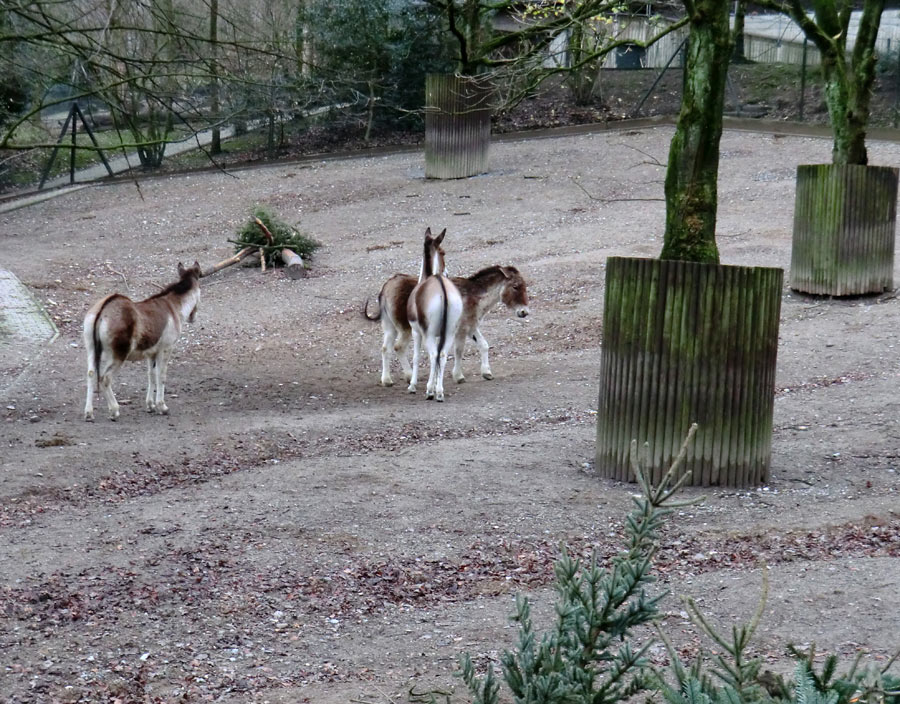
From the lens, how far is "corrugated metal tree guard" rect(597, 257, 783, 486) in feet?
27.3

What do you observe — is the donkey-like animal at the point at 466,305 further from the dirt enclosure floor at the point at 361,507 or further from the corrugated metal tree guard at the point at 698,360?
the corrugated metal tree guard at the point at 698,360

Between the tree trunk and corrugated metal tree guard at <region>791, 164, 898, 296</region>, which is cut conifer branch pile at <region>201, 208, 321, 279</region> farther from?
corrugated metal tree guard at <region>791, 164, 898, 296</region>

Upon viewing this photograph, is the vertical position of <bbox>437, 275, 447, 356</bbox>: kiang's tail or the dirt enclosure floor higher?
<bbox>437, 275, 447, 356</bbox>: kiang's tail

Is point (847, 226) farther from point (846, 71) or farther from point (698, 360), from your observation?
point (698, 360)

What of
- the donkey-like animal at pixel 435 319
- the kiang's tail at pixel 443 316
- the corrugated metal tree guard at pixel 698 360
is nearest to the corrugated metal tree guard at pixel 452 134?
the donkey-like animal at pixel 435 319

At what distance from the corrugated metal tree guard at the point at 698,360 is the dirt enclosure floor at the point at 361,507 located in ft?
1.05

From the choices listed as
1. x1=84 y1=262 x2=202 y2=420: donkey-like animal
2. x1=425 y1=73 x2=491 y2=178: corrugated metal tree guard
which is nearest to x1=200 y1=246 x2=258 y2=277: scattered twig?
x1=84 y1=262 x2=202 y2=420: donkey-like animal

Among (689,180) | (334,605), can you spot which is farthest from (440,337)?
(334,605)

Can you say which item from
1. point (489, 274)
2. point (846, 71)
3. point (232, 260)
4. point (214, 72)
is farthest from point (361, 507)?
point (232, 260)

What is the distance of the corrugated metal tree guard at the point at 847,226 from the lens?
1562cm

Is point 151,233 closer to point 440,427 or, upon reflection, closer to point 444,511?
point 440,427

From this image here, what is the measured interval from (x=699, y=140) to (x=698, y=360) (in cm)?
179

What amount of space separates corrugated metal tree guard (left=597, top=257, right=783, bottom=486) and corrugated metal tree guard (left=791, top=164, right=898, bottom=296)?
7989 millimetres

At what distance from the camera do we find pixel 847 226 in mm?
15719
